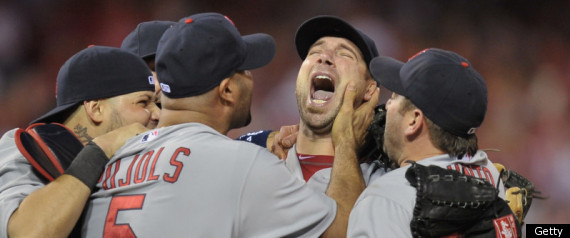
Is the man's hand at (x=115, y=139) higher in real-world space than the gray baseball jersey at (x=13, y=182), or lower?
higher

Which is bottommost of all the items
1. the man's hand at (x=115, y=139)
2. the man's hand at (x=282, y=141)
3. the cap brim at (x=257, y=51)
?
the man's hand at (x=282, y=141)

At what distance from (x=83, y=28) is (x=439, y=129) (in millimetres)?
4618

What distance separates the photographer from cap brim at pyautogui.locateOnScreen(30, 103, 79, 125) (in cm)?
229

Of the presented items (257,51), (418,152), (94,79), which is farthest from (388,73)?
(94,79)

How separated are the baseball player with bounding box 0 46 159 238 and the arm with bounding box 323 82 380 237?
0.71 meters

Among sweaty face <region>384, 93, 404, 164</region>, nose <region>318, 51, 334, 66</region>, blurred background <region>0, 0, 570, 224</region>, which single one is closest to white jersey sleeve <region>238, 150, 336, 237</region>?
sweaty face <region>384, 93, 404, 164</region>

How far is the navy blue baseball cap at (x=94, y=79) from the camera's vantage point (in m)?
2.33

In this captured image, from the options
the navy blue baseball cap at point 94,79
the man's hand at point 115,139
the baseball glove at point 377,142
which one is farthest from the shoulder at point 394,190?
the navy blue baseball cap at point 94,79

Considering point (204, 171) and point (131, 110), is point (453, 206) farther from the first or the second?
point (131, 110)

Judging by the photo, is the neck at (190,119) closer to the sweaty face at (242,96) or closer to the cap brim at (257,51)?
the sweaty face at (242,96)

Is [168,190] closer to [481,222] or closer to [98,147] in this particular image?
[98,147]

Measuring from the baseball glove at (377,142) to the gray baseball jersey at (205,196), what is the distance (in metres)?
0.66

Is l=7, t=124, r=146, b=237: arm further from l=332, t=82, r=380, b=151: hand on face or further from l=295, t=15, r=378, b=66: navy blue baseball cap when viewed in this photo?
l=295, t=15, r=378, b=66: navy blue baseball cap

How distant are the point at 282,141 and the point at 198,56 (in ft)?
3.47
